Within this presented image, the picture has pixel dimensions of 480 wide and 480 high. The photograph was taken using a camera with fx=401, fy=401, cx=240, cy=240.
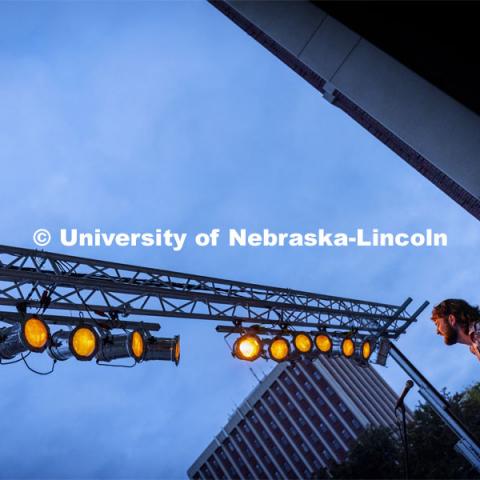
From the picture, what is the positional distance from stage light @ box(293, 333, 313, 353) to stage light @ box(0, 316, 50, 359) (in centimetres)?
444

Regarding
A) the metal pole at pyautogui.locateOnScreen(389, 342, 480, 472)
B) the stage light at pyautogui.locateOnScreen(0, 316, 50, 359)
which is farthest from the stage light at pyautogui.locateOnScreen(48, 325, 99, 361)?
the metal pole at pyautogui.locateOnScreen(389, 342, 480, 472)

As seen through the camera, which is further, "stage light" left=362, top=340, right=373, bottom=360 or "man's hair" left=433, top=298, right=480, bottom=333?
"stage light" left=362, top=340, right=373, bottom=360

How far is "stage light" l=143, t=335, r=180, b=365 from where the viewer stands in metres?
5.67

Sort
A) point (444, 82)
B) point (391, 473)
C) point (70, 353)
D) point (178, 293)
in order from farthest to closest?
point (391, 473)
point (178, 293)
point (70, 353)
point (444, 82)

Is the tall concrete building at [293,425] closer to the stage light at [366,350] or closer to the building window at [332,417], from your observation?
the building window at [332,417]

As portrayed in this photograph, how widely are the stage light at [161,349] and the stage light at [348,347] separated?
13.0 ft

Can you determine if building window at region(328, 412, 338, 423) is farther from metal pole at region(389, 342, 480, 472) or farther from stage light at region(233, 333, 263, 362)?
metal pole at region(389, 342, 480, 472)

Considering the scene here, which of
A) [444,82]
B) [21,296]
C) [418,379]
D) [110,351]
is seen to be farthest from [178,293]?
[444,82]

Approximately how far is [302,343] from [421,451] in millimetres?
11112

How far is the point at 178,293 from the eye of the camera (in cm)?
663

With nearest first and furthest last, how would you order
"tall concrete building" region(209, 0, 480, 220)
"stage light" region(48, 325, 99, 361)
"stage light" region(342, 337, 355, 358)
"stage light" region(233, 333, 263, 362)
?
"tall concrete building" region(209, 0, 480, 220), "stage light" region(48, 325, 99, 361), "stage light" region(233, 333, 263, 362), "stage light" region(342, 337, 355, 358)

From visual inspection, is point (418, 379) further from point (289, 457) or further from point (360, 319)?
point (289, 457)

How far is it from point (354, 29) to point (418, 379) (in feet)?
14.3

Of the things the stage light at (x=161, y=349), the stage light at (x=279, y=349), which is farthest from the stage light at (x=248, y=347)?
the stage light at (x=161, y=349)
